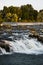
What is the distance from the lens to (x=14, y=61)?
1024 inches

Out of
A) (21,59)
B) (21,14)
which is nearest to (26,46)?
(21,59)

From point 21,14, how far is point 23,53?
2072 inches

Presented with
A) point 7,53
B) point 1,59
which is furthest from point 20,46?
point 1,59

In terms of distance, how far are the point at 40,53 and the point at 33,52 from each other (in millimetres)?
791

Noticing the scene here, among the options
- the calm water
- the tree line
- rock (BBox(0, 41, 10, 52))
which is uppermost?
rock (BBox(0, 41, 10, 52))

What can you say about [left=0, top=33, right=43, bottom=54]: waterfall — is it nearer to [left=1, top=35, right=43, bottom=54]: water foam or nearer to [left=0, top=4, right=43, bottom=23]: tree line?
[left=1, top=35, right=43, bottom=54]: water foam

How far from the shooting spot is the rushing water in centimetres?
2586

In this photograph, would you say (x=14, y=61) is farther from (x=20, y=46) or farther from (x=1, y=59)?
(x=20, y=46)

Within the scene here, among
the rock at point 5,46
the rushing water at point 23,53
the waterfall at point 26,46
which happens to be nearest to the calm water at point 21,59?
the rushing water at point 23,53

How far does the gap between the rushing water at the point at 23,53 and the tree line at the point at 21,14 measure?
137 feet

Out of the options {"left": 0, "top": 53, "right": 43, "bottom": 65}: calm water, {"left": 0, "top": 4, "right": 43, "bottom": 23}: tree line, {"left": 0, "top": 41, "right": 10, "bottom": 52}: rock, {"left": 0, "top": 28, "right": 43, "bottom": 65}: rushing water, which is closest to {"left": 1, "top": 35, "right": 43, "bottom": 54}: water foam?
{"left": 0, "top": 28, "right": 43, "bottom": 65}: rushing water

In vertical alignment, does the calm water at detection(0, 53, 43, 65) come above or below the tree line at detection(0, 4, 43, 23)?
above

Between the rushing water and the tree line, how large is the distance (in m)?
41.7

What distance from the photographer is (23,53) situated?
29.0 meters
